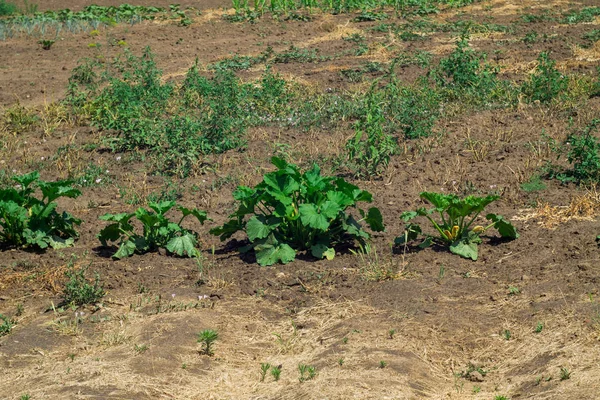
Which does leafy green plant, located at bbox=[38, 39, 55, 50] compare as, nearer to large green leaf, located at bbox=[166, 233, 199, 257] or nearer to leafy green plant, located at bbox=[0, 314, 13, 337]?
large green leaf, located at bbox=[166, 233, 199, 257]

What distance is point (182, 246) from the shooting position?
692 cm

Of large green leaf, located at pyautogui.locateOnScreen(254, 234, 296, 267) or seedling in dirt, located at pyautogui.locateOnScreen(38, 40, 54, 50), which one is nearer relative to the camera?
large green leaf, located at pyautogui.locateOnScreen(254, 234, 296, 267)

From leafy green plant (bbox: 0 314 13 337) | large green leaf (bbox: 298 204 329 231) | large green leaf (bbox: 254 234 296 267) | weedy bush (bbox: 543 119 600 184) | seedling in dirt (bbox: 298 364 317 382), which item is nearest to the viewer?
seedling in dirt (bbox: 298 364 317 382)

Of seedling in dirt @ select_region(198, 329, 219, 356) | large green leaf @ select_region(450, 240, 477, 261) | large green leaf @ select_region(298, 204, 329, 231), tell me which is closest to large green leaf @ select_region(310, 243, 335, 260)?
large green leaf @ select_region(298, 204, 329, 231)

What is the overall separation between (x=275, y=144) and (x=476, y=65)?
334 centimetres

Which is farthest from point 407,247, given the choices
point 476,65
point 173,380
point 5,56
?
point 5,56

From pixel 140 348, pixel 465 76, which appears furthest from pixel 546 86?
pixel 140 348

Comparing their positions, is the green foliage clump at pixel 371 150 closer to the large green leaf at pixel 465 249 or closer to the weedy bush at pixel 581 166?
the weedy bush at pixel 581 166

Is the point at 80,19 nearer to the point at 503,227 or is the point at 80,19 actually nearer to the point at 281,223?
the point at 281,223

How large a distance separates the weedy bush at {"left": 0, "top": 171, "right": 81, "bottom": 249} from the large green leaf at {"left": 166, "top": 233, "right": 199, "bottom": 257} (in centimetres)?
94

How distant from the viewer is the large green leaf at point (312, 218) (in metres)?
6.37

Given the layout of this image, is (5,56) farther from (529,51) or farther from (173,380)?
(173,380)

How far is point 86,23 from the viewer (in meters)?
18.0

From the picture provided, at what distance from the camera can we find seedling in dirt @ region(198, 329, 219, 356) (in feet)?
17.7
